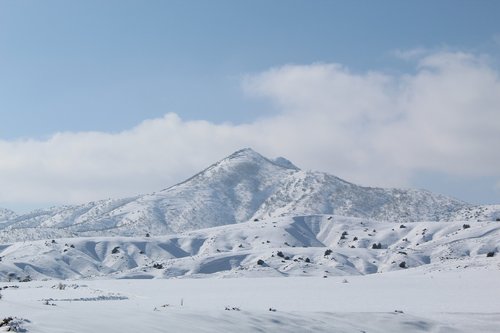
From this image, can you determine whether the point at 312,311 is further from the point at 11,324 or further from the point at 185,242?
the point at 185,242

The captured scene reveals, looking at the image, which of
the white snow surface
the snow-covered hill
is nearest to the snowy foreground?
the white snow surface

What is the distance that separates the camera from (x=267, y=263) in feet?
353

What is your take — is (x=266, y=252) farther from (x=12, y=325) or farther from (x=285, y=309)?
(x=12, y=325)

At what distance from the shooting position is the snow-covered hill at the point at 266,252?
108 meters

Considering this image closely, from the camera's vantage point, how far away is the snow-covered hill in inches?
4245

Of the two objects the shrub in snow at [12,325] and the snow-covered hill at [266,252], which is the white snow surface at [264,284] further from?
the snow-covered hill at [266,252]

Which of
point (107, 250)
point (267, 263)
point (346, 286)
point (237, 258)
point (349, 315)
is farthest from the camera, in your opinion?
point (107, 250)

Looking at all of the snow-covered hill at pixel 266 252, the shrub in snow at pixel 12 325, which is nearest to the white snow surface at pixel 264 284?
the shrub in snow at pixel 12 325

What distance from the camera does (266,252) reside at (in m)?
127

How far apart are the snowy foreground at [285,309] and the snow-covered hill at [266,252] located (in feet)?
87.1

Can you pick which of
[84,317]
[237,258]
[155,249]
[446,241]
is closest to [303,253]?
[237,258]

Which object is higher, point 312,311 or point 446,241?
point 446,241

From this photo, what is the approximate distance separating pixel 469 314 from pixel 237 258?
90218mm

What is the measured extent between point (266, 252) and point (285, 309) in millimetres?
91502
